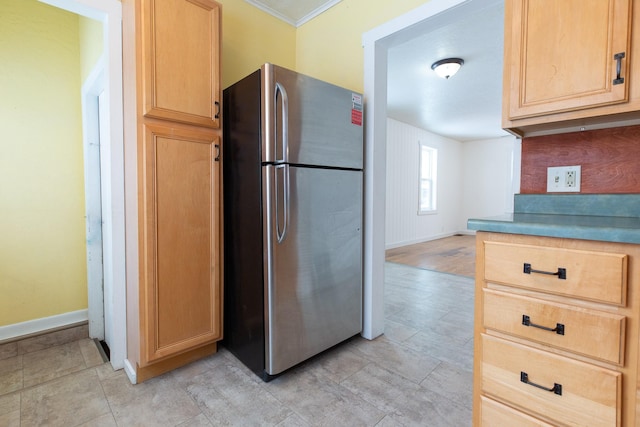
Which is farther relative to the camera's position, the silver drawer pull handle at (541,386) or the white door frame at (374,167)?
the white door frame at (374,167)

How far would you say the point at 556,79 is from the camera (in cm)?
110

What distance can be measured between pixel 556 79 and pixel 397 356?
174cm

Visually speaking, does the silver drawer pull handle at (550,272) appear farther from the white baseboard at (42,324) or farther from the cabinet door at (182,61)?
the white baseboard at (42,324)

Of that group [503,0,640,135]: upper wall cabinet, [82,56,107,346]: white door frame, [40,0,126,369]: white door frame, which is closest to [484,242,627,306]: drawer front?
[503,0,640,135]: upper wall cabinet

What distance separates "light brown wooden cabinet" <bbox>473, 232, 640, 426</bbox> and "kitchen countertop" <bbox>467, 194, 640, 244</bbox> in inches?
1.4

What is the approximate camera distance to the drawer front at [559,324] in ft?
2.62

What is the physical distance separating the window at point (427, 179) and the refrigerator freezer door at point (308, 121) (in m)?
5.19

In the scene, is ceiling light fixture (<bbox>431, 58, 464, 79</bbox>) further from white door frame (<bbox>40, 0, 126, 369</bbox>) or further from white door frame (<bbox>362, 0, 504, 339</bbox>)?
white door frame (<bbox>40, 0, 126, 369</bbox>)

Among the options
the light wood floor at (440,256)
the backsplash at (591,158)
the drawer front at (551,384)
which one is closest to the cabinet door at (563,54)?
the backsplash at (591,158)

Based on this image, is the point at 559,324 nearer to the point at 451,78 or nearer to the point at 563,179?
the point at 563,179

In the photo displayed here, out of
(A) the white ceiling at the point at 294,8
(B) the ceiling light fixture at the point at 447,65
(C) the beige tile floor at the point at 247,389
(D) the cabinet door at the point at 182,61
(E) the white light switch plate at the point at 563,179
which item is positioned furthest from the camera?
(B) the ceiling light fixture at the point at 447,65

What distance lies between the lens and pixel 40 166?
2.15 metres

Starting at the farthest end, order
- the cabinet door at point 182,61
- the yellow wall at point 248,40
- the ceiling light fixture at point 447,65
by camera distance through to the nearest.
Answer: the ceiling light fixture at point 447,65 → the yellow wall at point 248,40 → the cabinet door at point 182,61

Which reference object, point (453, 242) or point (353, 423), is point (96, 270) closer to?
point (353, 423)
